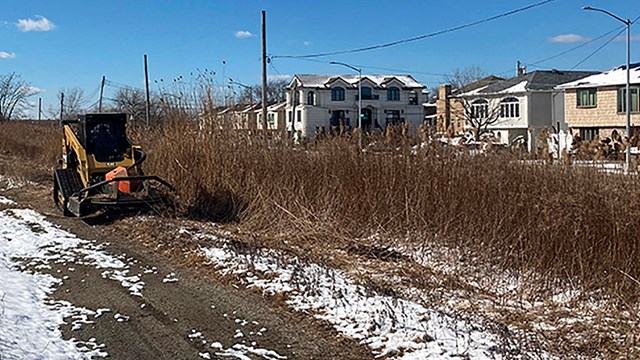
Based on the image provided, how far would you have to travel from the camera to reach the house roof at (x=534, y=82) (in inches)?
2047

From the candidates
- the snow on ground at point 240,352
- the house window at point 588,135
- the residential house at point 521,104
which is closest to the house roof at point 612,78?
the house window at point 588,135

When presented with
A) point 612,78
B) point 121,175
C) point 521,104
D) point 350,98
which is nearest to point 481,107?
point 521,104

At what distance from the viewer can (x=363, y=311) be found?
20.2ft

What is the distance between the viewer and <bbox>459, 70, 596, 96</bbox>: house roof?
171 ft

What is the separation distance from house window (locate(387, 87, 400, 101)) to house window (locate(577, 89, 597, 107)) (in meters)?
25.7

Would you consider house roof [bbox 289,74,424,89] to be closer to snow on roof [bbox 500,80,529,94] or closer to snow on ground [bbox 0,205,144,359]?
snow on roof [bbox 500,80,529,94]

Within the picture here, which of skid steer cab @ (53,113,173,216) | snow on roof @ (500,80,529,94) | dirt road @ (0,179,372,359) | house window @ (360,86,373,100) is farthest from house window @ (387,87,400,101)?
dirt road @ (0,179,372,359)

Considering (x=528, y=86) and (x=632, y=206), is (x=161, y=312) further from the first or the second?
Answer: (x=528, y=86)

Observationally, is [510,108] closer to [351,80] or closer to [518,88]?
[518,88]

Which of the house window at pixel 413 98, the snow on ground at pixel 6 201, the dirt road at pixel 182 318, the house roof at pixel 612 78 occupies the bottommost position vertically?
the dirt road at pixel 182 318

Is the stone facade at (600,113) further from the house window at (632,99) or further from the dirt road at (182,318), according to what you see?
the dirt road at (182,318)

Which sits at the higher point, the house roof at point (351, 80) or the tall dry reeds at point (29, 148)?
the house roof at point (351, 80)

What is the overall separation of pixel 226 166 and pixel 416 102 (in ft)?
196

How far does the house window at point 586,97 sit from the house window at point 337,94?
26.1 m
